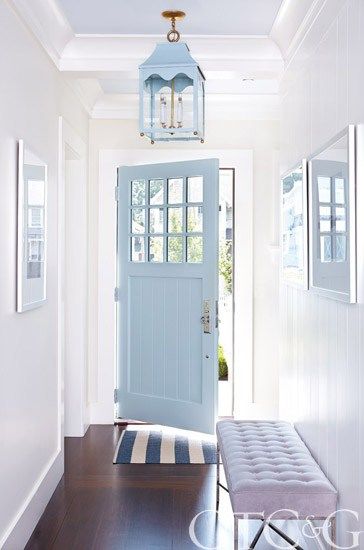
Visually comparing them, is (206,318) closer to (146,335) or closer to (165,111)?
(146,335)

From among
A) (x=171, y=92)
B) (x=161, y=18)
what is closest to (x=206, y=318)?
(x=161, y=18)

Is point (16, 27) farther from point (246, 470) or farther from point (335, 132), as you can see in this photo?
point (246, 470)

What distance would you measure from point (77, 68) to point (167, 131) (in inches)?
57.3

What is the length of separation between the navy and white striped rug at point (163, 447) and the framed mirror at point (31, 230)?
170 centimetres

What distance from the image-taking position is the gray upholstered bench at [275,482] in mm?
2752

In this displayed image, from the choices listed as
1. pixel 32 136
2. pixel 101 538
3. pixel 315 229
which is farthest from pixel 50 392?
pixel 315 229

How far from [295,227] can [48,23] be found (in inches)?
66.5

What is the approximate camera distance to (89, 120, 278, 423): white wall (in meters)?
5.59

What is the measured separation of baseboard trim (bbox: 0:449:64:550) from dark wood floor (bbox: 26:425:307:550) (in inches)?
1.8

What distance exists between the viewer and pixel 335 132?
2.81 meters

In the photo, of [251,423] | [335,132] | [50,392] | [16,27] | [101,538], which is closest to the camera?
[335,132]

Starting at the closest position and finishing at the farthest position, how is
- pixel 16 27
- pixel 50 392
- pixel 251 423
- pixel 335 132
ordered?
pixel 335 132
pixel 16 27
pixel 251 423
pixel 50 392

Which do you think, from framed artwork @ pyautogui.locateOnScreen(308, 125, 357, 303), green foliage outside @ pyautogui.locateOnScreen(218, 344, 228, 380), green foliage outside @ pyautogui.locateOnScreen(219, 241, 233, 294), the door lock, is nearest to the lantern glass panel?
framed artwork @ pyautogui.locateOnScreen(308, 125, 357, 303)

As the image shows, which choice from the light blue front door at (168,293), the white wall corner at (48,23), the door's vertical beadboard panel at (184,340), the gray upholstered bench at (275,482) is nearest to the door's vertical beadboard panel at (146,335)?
the light blue front door at (168,293)
